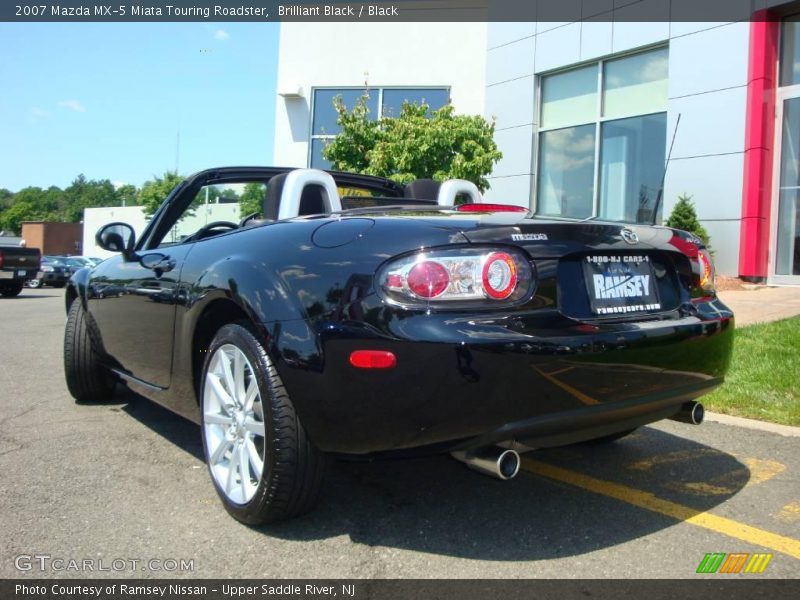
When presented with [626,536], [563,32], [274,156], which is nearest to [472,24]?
[563,32]

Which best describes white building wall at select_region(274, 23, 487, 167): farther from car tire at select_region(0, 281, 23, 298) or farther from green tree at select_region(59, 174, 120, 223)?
green tree at select_region(59, 174, 120, 223)

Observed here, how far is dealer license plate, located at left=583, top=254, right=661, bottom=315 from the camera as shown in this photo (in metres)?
2.53

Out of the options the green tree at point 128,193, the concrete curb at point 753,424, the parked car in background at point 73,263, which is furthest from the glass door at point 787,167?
the green tree at point 128,193

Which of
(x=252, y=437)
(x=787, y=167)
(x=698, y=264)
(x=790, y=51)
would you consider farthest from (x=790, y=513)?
(x=790, y=51)

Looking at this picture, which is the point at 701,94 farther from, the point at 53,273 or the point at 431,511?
the point at 53,273

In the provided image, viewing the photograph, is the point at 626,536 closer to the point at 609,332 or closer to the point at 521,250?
the point at 609,332

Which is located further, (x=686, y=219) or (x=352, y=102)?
(x=352, y=102)

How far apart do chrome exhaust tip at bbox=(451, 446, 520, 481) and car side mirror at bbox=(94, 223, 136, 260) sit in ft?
8.32

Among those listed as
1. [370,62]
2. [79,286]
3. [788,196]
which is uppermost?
[370,62]

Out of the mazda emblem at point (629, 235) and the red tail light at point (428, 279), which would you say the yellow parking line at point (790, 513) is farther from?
the red tail light at point (428, 279)

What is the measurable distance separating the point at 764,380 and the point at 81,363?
480cm

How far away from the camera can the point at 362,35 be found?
71.2 ft

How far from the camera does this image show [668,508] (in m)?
2.88

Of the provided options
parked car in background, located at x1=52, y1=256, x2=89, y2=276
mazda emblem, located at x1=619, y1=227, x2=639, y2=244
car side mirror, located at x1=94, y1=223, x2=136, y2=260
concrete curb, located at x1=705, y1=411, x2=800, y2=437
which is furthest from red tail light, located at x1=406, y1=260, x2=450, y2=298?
parked car in background, located at x1=52, y1=256, x2=89, y2=276
